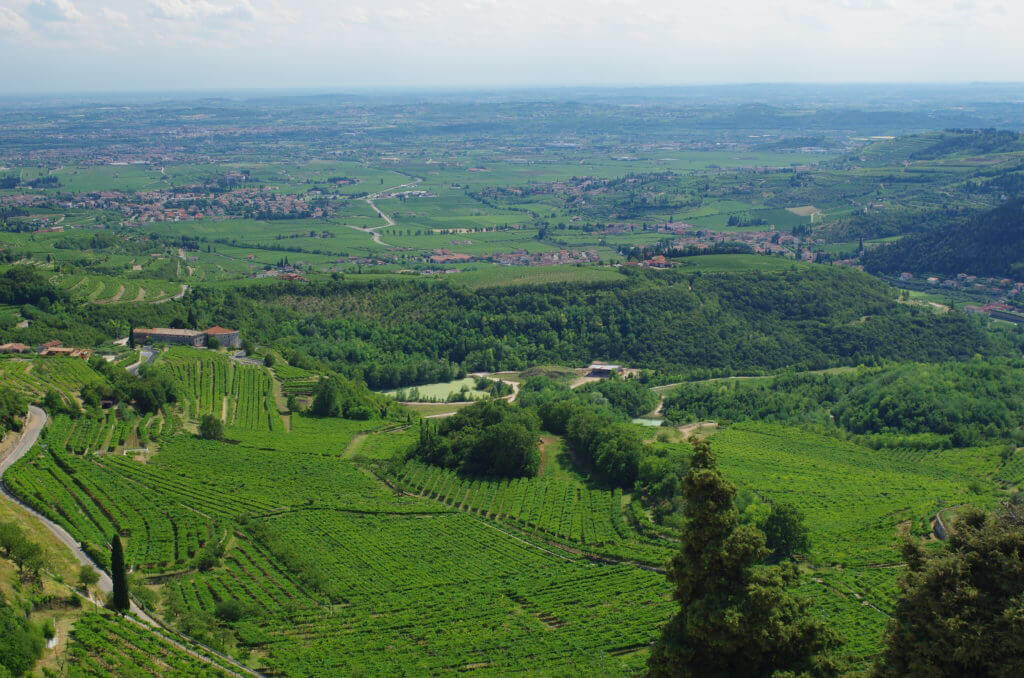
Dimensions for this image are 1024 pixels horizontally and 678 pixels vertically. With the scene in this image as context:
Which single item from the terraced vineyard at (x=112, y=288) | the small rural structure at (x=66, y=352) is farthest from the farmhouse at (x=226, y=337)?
the terraced vineyard at (x=112, y=288)

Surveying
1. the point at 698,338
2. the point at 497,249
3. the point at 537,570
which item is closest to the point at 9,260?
the point at 497,249

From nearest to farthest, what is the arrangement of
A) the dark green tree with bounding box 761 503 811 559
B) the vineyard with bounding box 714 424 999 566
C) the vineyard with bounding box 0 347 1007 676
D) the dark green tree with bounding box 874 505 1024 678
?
the dark green tree with bounding box 874 505 1024 678, the vineyard with bounding box 0 347 1007 676, the dark green tree with bounding box 761 503 811 559, the vineyard with bounding box 714 424 999 566

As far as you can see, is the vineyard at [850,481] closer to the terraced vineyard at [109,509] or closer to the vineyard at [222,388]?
the terraced vineyard at [109,509]

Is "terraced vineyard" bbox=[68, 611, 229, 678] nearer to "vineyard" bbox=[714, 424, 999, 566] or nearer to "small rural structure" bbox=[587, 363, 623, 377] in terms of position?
"vineyard" bbox=[714, 424, 999, 566]

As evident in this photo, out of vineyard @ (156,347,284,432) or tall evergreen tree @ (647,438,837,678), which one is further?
vineyard @ (156,347,284,432)

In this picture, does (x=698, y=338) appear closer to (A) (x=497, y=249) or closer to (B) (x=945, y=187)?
(A) (x=497, y=249)

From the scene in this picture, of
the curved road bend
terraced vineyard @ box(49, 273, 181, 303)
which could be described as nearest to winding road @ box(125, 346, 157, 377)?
the curved road bend
